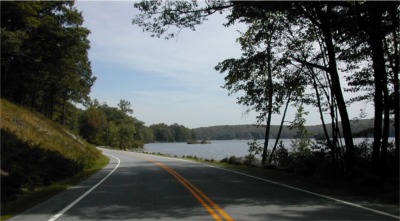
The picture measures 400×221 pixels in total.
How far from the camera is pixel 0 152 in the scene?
18.6m

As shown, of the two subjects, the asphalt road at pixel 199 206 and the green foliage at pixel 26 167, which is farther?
the green foliage at pixel 26 167

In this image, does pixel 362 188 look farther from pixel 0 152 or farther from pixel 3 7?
pixel 3 7

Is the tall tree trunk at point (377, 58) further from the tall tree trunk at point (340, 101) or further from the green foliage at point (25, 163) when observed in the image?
the green foliage at point (25, 163)

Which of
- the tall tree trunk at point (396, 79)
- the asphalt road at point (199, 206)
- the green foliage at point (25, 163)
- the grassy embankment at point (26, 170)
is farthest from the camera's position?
the green foliage at point (25, 163)

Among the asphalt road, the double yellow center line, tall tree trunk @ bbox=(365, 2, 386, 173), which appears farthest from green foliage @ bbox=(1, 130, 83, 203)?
tall tree trunk @ bbox=(365, 2, 386, 173)

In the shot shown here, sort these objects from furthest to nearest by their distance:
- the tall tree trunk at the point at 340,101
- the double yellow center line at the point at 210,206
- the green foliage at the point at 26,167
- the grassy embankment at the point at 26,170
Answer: the tall tree trunk at the point at 340,101
the green foliage at the point at 26,167
the grassy embankment at the point at 26,170
the double yellow center line at the point at 210,206

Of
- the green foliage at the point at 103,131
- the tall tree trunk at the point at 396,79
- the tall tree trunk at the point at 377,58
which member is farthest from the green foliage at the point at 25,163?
the green foliage at the point at 103,131

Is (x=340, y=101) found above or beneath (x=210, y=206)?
above

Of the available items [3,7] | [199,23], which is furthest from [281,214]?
[3,7]

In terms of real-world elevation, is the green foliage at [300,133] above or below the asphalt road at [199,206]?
above

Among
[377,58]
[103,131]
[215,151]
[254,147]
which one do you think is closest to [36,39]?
[254,147]

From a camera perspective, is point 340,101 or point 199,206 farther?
point 340,101

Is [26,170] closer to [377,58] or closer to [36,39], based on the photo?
[377,58]

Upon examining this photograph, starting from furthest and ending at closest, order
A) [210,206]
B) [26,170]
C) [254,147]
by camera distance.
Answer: [254,147]
[26,170]
[210,206]
